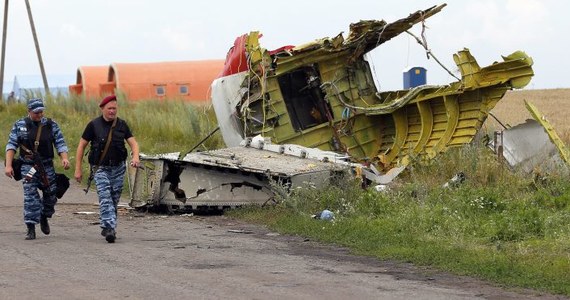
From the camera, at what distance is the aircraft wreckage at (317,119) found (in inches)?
607

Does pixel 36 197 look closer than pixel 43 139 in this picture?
No

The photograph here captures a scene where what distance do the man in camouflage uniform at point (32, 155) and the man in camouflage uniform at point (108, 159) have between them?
0.41m

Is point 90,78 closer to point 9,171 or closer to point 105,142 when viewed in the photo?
point 9,171

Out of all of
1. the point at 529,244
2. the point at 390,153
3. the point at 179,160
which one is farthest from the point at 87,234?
the point at 390,153

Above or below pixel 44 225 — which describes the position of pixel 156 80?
above

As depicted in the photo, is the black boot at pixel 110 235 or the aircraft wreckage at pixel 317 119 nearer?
the black boot at pixel 110 235

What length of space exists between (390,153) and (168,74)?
1055 inches

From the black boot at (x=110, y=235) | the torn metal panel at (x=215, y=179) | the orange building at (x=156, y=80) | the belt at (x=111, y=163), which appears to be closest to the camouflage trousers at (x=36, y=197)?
the belt at (x=111, y=163)

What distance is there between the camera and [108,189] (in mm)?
12516

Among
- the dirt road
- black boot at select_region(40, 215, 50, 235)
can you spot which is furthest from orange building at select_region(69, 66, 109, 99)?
the dirt road

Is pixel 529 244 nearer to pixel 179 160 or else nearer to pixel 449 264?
pixel 449 264

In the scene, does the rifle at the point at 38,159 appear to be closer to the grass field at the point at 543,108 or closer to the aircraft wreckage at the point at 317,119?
the aircraft wreckage at the point at 317,119

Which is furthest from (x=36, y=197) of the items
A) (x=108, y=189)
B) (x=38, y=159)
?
(x=108, y=189)

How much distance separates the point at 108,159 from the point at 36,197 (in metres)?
1.08
